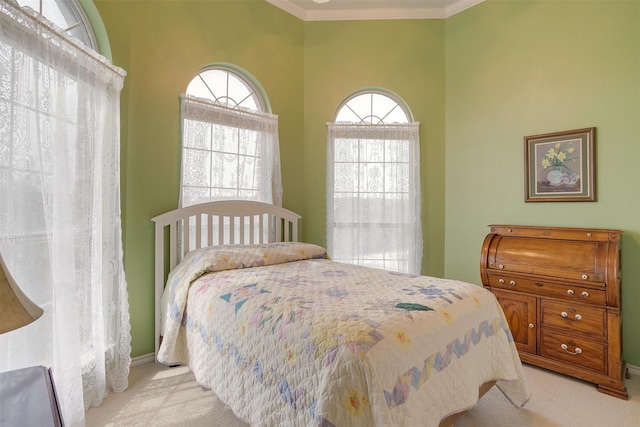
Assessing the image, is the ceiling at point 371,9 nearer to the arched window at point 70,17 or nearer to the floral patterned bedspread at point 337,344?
the arched window at point 70,17

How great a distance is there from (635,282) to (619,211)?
53 cm

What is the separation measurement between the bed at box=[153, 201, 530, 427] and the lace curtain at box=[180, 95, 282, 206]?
426mm

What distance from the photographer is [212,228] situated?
2705 millimetres

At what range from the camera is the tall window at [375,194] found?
11.1 ft

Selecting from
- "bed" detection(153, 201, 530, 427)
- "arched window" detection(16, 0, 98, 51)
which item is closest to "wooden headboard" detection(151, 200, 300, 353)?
"bed" detection(153, 201, 530, 427)

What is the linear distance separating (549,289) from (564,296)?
0.31 feet

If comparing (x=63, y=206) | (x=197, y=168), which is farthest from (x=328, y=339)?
(x=197, y=168)

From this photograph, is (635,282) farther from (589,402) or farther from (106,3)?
(106,3)

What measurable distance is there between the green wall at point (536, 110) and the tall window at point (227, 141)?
6.41 feet

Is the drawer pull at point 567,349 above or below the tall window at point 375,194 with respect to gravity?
below

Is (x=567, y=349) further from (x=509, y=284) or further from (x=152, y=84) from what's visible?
(x=152, y=84)

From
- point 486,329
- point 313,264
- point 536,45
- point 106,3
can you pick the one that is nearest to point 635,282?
point 486,329

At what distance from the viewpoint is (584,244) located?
2.26 m

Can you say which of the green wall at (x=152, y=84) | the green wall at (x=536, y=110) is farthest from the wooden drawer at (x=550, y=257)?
the green wall at (x=152, y=84)
